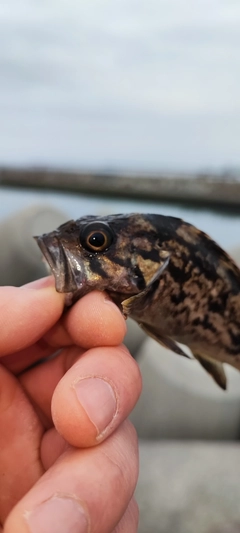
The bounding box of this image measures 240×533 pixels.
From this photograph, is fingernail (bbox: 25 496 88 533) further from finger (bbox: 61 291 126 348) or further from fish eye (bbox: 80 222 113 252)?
fish eye (bbox: 80 222 113 252)

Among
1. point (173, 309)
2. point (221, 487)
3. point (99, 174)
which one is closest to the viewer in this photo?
point (173, 309)

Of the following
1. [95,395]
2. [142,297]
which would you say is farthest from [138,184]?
[95,395]

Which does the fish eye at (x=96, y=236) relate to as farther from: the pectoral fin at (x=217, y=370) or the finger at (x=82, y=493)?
the pectoral fin at (x=217, y=370)

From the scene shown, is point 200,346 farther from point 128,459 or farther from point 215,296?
point 128,459

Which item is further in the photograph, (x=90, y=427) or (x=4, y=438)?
(x=4, y=438)

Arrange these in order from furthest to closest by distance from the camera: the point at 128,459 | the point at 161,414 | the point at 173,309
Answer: the point at 161,414 → the point at 173,309 → the point at 128,459

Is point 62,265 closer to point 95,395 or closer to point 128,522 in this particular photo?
point 95,395

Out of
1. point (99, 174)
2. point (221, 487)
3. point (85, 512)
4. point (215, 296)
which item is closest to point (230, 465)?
point (221, 487)
